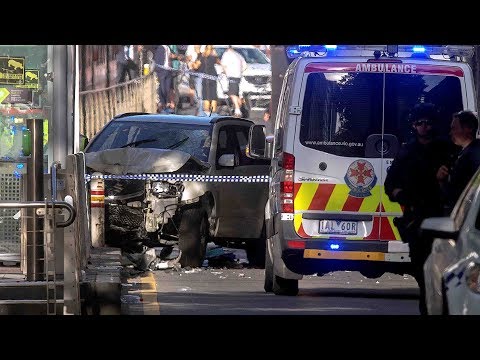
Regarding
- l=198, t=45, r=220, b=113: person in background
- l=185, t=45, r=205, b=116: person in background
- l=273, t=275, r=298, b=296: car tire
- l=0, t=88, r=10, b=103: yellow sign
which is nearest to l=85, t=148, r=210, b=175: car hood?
l=0, t=88, r=10, b=103: yellow sign

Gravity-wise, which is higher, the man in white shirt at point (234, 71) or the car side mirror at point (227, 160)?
the man in white shirt at point (234, 71)

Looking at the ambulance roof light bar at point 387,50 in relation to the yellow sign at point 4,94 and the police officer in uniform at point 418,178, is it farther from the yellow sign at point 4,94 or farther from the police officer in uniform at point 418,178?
the yellow sign at point 4,94

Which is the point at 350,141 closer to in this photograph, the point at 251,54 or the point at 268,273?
the point at 268,273

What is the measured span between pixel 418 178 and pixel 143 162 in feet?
17.9

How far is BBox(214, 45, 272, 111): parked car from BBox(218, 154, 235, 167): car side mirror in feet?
43.0

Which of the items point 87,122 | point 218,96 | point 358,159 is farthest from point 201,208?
point 218,96

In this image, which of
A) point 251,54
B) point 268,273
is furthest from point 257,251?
point 251,54

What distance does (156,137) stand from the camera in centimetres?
1905

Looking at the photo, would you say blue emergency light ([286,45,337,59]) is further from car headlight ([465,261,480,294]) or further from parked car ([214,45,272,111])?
parked car ([214,45,272,111])

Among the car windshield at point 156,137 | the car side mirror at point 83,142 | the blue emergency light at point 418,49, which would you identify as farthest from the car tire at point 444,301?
the car side mirror at point 83,142

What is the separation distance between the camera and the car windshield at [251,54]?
106 feet

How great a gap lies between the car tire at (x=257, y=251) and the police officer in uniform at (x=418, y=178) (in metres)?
5.32
